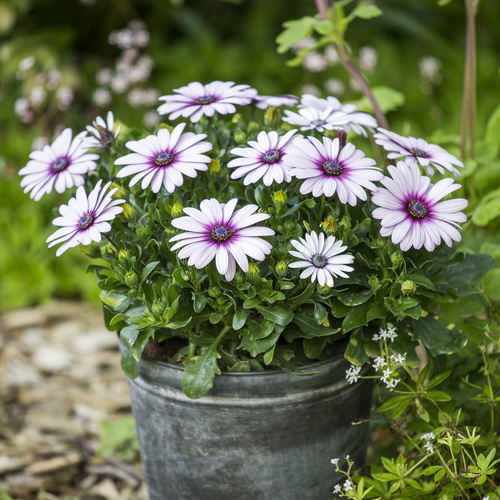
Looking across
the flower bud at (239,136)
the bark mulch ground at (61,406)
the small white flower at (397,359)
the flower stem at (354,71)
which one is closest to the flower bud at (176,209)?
the flower bud at (239,136)

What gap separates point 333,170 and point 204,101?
12.1 inches

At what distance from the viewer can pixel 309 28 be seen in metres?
1.57

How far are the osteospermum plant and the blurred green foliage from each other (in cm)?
135

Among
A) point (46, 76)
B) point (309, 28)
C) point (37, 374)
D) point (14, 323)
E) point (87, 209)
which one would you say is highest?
point (46, 76)

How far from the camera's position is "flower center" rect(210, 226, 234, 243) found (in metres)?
0.99

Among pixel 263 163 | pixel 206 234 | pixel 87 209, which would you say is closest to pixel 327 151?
pixel 263 163

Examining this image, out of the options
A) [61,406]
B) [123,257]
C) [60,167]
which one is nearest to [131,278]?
[123,257]

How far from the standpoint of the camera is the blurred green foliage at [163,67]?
257 centimetres

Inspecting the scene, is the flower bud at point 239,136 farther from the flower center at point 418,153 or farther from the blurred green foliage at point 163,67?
the blurred green foliage at point 163,67

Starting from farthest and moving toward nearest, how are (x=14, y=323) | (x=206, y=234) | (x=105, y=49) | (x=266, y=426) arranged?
1. (x=105, y=49)
2. (x=14, y=323)
3. (x=266, y=426)
4. (x=206, y=234)

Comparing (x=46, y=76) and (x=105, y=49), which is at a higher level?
(x=105, y=49)

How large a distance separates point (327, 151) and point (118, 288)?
0.43 m

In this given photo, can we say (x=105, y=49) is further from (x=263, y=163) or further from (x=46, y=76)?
(x=263, y=163)

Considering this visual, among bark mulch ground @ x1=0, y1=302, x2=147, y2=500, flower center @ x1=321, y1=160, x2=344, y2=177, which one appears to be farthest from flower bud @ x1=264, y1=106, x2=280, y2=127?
bark mulch ground @ x1=0, y1=302, x2=147, y2=500
